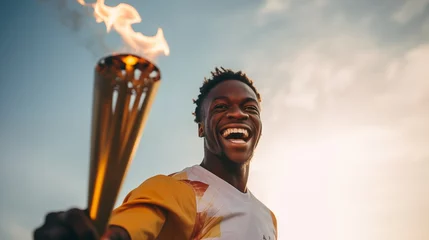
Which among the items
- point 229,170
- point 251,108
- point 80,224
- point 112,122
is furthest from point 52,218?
point 251,108

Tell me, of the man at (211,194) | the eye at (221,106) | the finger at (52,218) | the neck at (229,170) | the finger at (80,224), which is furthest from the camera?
the eye at (221,106)

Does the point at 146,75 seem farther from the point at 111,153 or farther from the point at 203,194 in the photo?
the point at 203,194

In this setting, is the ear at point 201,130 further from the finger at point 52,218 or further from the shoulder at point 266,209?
the finger at point 52,218

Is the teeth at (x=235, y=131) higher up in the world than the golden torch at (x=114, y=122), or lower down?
higher up

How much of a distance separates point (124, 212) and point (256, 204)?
1.82 metres

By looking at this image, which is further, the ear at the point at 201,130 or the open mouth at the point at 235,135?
the ear at the point at 201,130

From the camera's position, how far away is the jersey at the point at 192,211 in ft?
8.50

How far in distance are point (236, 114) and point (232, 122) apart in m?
0.10

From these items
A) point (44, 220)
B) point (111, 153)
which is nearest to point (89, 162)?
point (111, 153)

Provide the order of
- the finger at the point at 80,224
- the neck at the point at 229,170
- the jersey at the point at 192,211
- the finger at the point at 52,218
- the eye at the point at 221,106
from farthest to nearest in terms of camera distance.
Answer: the eye at the point at 221,106 < the neck at the point at 229,170 < the jersey at the point at 192,211 < the finger at the point at 52,218 < the finger at the point at 80,224

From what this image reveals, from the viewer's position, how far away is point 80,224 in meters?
1.45

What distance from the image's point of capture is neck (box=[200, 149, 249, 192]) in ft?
13.2

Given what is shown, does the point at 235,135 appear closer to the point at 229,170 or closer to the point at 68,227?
the point at 229,170

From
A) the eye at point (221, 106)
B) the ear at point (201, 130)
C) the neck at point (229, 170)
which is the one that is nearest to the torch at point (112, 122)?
the neck at point (229, 170)
